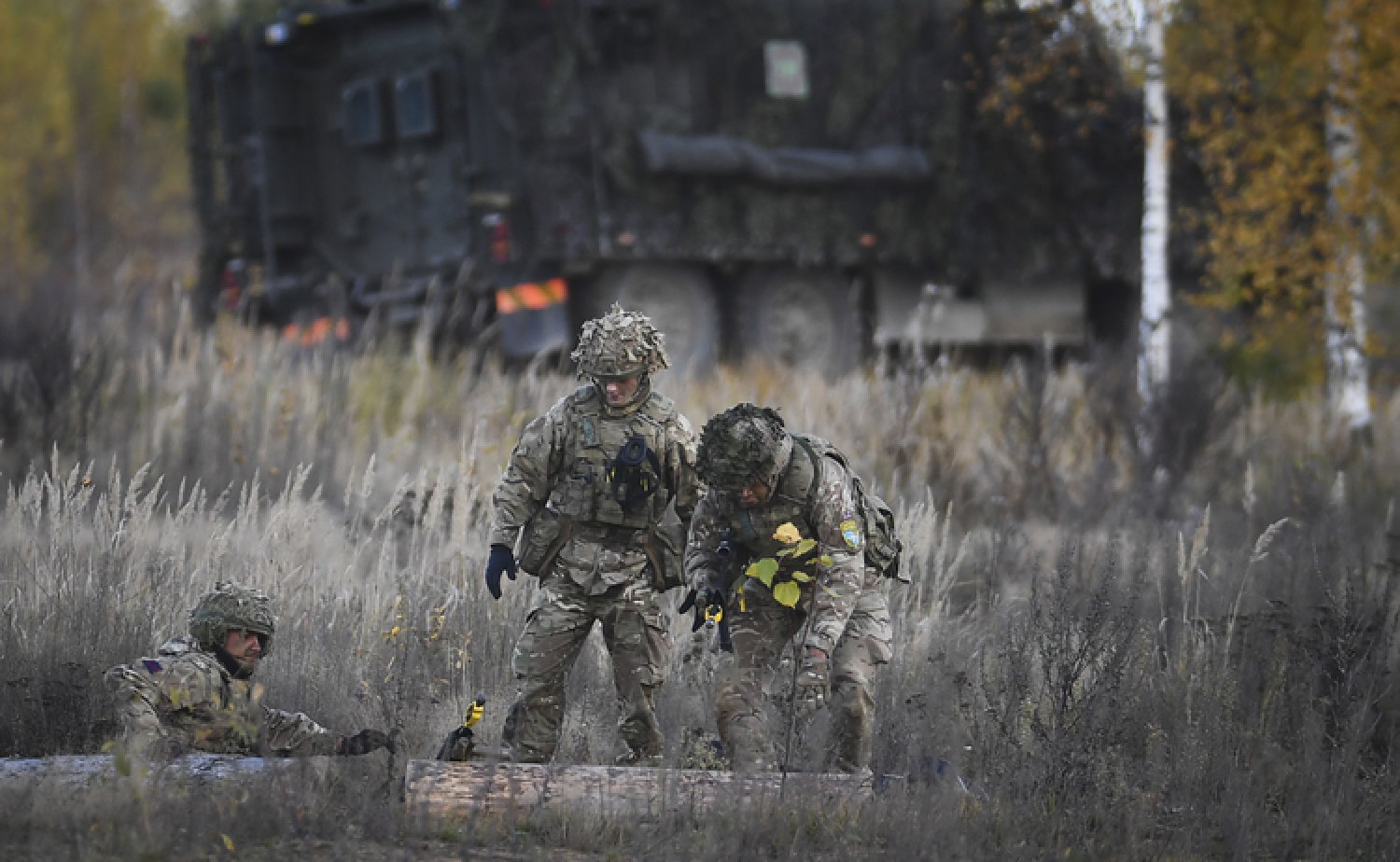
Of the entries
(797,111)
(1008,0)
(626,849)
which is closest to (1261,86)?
(1008,0)

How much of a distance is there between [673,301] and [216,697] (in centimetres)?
811

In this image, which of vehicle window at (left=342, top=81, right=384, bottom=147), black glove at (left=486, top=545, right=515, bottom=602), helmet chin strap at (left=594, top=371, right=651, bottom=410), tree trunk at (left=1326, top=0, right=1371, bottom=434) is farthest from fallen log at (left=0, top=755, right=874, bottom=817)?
vehicle window at (left=342, top=81, right=384, bottom=147)

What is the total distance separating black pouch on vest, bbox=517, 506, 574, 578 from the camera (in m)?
5.08

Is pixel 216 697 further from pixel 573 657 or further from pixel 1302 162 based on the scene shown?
pixel 1302 162

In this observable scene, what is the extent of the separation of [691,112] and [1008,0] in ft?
9.19

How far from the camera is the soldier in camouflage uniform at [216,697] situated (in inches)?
174

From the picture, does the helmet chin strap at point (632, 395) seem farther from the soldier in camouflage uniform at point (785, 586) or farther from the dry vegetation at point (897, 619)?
the dry vegetation at point (897, 619)

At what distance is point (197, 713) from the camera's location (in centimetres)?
A: 459

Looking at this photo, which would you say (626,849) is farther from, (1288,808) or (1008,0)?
(1008,0)

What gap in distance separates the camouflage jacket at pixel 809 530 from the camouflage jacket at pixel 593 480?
14 cm

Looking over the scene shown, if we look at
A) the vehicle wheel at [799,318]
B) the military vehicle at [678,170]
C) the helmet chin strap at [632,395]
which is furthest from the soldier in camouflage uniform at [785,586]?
the vehicle wheel at [799,318]

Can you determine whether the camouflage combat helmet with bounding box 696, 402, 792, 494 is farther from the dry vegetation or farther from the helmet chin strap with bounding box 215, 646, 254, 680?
the helmet chin strap with bounding box 215, 646, 254, 680

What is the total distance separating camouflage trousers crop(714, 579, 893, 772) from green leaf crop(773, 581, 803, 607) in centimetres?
24

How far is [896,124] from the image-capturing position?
12922mm
